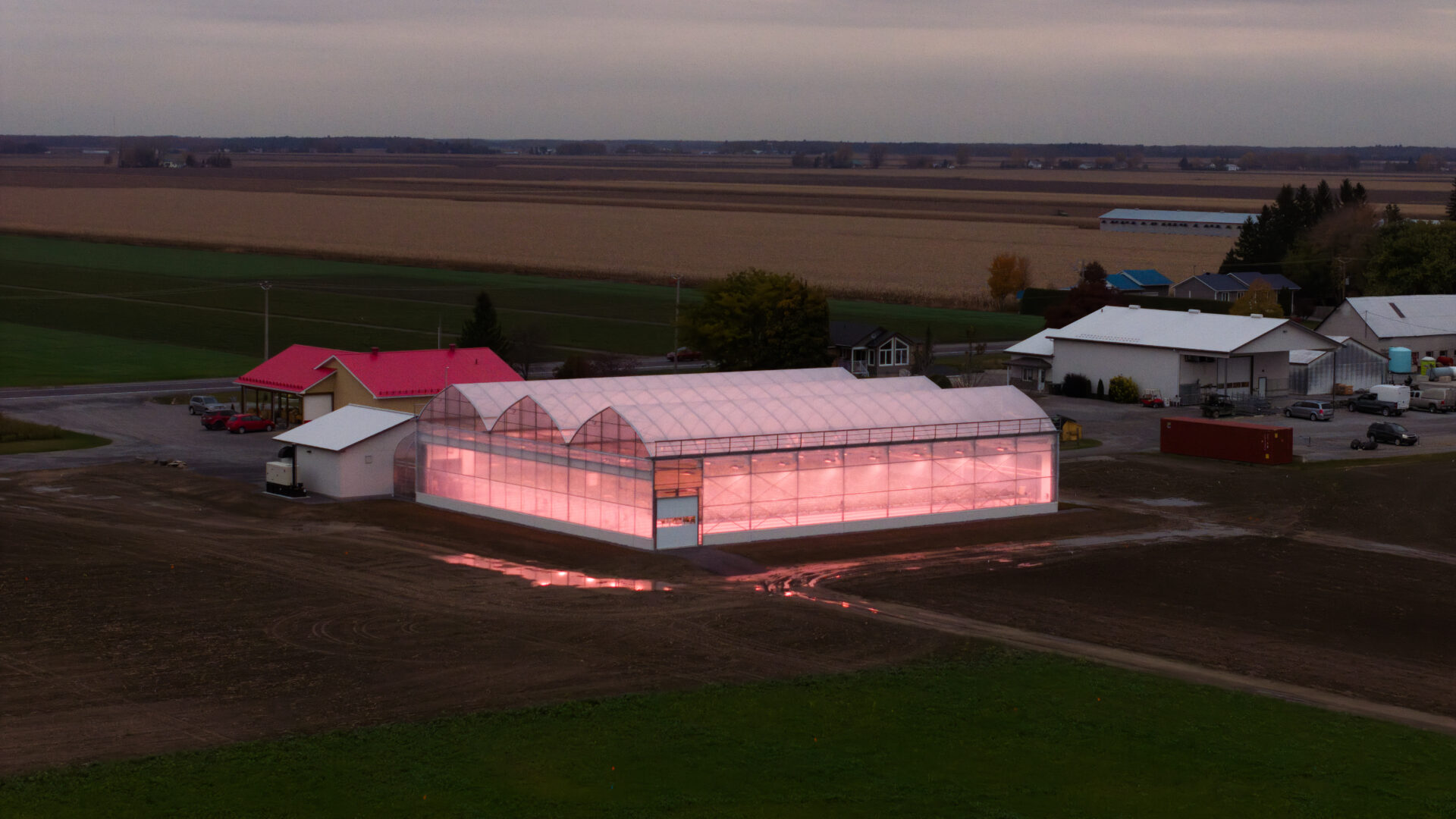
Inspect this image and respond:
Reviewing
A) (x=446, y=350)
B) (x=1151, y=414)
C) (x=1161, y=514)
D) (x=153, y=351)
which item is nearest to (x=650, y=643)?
(x=1161, y=514)

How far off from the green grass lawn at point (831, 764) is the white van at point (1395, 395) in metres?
56.7

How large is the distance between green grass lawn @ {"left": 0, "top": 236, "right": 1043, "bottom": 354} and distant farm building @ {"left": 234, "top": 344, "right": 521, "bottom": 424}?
30.9 m

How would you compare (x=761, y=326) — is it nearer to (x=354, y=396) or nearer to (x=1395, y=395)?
(x=354, y=396)

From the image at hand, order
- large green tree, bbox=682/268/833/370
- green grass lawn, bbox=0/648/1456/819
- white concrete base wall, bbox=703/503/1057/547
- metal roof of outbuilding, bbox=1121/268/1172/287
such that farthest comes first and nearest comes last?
metal roof of outbuilding, bbox=1121/268/1172/287 < large green tree, bbox=682/268/833/370 < white concrete base wall, bbox=703/503/1057/547 < green grass lawn, bbox=0/648/1456/819

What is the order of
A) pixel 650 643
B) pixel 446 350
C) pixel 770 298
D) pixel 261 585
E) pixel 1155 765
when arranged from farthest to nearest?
1. pixel 770 298
2. pixel 446 350
3. pixel 261 585
4. pixel 650 643
5. pixel 1155 765

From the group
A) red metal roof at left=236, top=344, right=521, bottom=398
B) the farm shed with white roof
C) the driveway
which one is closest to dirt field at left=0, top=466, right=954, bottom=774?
the driveway

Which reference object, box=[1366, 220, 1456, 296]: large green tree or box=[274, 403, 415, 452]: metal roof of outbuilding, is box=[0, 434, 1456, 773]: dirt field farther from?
box=[1366, 220, 1456, 296]: large green tree

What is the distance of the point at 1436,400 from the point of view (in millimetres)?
88375

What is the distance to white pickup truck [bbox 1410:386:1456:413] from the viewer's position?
8812 centimetres

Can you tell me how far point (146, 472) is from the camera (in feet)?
207

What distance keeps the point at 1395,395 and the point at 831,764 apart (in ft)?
215

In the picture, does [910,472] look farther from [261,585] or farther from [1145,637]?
[261,585]

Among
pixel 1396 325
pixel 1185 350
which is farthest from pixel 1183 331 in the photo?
pixel 1396 325

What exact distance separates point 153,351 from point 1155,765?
285ft
